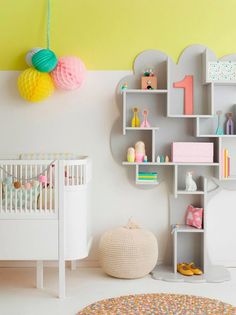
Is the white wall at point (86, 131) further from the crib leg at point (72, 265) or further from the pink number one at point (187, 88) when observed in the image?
the pink number one at point (187, 88)

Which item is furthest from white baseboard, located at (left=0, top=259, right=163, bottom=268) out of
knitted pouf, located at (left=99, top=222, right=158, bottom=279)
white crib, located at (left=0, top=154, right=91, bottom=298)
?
white crib, located at (left=0, top=154, right=91, bottom=298)

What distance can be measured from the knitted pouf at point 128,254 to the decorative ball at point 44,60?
125cm

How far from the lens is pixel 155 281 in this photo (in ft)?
11.8

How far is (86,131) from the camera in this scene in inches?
156

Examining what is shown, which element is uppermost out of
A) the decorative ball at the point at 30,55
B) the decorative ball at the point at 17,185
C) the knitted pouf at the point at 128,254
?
the decorative ball at the point at 30,55

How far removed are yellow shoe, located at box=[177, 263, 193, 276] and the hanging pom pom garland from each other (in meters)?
1.51

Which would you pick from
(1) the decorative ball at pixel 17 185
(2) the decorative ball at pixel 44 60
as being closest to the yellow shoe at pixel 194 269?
(1) the decorative ball at pixel 17 185

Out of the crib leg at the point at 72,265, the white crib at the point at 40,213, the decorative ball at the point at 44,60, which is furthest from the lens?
the crib leg at the point at 72,265

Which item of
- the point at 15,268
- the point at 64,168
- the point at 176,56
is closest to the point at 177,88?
the point at 176,56

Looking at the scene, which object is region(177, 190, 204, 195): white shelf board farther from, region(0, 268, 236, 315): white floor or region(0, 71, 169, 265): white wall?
region(0, 268, 236, 315): white floor

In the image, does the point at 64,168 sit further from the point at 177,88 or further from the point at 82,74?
the point at 177,88

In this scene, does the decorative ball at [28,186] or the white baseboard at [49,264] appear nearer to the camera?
the decorative ball at [28,186]

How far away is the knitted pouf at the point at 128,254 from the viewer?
140 inches

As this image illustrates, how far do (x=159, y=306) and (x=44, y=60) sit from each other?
71.7 inches
